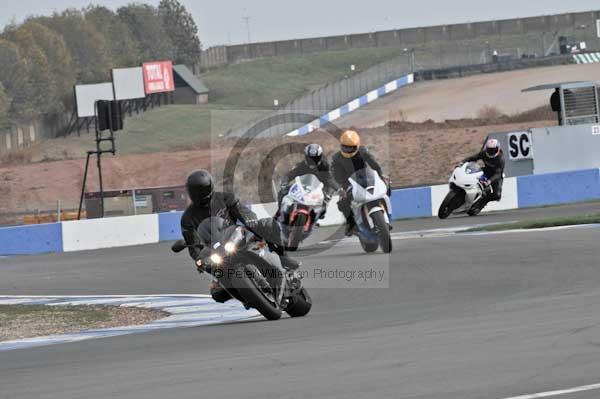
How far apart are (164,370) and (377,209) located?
876 cm

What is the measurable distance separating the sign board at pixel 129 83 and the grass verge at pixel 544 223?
2436 inches

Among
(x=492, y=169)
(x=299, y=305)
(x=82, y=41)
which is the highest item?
(x=82, y=41)

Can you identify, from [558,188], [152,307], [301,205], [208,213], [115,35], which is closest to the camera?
[208,213]

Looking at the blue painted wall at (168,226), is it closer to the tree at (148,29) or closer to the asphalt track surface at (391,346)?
the asphalt track surface at (391,346)

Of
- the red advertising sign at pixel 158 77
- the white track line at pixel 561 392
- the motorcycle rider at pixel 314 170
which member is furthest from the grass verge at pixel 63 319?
the red advertising sign at pixel 158 77

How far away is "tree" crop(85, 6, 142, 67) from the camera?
108m

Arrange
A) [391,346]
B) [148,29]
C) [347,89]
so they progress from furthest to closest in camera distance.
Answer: [148,29] < [347,89] < [391,346]

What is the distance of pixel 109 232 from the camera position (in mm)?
25938

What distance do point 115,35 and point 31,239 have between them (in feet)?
297

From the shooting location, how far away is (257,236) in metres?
11.3

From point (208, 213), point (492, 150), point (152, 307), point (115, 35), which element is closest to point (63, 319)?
point (152, 307)

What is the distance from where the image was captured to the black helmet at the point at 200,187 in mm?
11047

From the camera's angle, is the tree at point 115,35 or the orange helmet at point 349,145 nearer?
the orange helmet at point 349,145

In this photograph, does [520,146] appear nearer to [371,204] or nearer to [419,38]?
[371,204]
